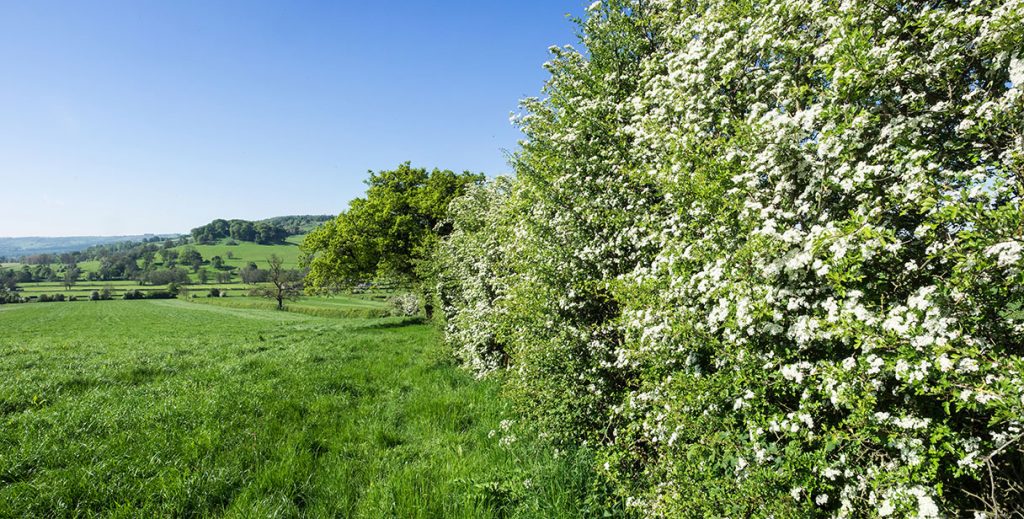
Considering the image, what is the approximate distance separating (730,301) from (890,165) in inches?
67.3

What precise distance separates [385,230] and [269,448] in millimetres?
24669

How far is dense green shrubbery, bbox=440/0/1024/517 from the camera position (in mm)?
3111

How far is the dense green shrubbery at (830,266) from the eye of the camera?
3111mm

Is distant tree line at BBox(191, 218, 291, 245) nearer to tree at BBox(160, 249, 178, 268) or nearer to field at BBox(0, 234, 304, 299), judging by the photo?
field at BBox(0, 234, 304, 299)

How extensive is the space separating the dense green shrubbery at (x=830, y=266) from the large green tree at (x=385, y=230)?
25.6 m

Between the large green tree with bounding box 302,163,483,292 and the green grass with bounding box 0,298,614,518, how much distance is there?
17.0 m

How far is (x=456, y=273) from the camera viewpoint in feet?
57.0

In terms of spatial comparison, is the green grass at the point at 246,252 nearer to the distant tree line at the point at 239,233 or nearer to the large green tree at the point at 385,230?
the distant tree line at the point at 239,233

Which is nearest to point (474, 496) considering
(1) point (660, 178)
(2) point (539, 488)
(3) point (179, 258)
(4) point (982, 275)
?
(2) point (539, 488)

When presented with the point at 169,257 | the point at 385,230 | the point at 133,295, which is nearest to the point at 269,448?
the point at 385,230

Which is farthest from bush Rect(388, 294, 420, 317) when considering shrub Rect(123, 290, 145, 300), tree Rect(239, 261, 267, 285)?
shrub Rect(123, 290, 145, 300)

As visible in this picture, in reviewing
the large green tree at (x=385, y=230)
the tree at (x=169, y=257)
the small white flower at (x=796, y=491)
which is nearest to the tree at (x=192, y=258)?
the tree at (x=169, y=257)

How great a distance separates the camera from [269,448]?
794 centimetres

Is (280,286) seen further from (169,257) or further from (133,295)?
(169,257)
